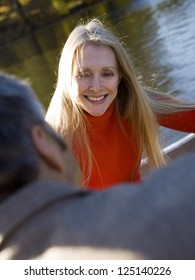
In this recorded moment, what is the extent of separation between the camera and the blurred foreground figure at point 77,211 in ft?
2.01

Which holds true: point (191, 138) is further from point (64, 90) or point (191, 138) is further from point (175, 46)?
point (175, 46)

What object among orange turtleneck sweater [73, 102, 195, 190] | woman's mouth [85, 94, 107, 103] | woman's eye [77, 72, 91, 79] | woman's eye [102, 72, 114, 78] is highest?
woman's eye [77, 72, 91, 79]

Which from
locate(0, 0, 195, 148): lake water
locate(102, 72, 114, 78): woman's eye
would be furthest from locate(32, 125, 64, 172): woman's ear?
locate(0, 0, 195, 148): lake water

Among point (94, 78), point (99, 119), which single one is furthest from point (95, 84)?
point (99, 119)

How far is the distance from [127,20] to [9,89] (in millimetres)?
12029

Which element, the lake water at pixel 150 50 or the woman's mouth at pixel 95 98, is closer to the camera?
the woman's mouth at pixel 95 98

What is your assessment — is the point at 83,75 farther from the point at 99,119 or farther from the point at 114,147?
the point at 114,147

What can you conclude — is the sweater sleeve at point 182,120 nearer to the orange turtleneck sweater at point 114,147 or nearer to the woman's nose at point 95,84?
the orange turtleneck sweater at point 114,147

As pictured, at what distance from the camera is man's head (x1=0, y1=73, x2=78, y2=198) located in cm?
67

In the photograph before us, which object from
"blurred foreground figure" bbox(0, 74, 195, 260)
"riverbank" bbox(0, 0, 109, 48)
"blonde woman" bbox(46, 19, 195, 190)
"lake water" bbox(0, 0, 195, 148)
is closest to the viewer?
"blurred foreground figure" bbox(0, 74, 195, 260)

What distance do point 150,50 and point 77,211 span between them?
8.01 metres

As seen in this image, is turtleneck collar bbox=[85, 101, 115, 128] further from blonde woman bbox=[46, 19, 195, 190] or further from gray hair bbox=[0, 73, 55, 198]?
gray hair bbox=[0, 73, 55, 198]

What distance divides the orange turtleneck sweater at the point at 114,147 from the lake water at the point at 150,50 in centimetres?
238

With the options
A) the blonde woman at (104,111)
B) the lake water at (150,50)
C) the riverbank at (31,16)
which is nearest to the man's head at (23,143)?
the blonde woman at (104,111)
